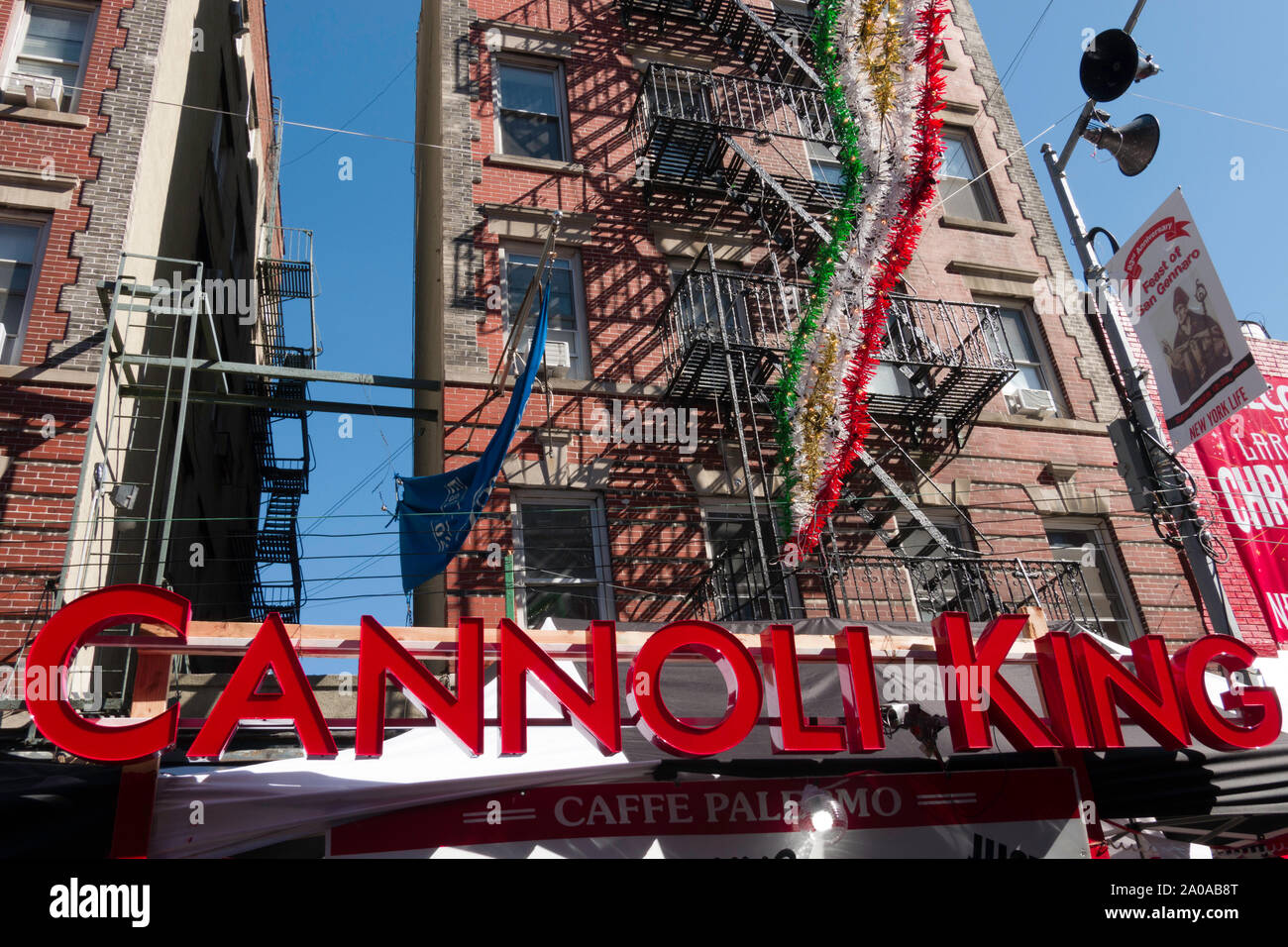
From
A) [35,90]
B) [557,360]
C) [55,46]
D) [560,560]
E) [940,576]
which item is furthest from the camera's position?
[557,360]

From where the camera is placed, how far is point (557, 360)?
12391 millimetres

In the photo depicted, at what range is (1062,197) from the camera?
427 inches

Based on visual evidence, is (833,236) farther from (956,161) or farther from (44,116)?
(44,116)

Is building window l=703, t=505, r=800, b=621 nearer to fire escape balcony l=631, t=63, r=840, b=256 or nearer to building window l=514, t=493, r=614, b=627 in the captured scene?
building window l=514, t=493, r=614, b=627

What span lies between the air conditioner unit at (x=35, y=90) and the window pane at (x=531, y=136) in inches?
219

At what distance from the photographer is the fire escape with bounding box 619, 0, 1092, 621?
456 inches

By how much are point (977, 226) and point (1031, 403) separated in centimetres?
332

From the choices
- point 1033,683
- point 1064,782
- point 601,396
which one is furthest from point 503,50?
→ point 1064,782

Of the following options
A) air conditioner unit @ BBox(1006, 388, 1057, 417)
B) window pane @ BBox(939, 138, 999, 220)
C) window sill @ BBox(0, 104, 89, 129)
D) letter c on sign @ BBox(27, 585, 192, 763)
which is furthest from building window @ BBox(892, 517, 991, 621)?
window sill @ BBox(0, 104, 89, 129)

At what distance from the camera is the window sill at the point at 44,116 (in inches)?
445

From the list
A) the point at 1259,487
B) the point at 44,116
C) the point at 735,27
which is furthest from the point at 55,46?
the point at 1259,487

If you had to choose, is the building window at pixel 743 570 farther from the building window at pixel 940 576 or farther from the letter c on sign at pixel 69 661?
the letter c on sign at pixel 69 661

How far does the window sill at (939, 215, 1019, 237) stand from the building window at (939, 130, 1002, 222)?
28cm

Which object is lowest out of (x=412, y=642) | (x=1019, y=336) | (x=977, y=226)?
(x=412, y=642)
